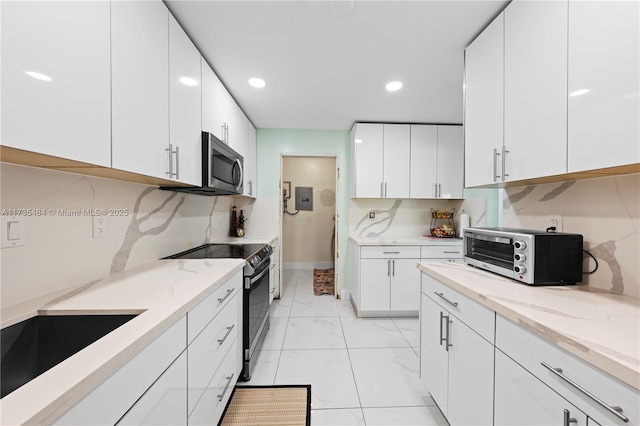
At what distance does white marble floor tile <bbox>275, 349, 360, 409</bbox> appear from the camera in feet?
5.84

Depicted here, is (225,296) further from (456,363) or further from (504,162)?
(504,162)

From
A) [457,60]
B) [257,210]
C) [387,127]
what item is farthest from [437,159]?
[257,210]

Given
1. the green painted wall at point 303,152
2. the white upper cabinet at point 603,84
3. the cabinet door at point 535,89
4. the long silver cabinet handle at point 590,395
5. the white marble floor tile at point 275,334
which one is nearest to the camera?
the long silver cabinet handle at point 590,395

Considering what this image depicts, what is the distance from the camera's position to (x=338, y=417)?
5.37 feet

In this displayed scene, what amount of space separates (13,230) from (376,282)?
112 inches

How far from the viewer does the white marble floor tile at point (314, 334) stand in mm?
2479

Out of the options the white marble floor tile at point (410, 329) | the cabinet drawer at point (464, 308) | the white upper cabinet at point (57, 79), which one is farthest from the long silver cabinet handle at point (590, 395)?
the white marble floor tile at point (410, 329)

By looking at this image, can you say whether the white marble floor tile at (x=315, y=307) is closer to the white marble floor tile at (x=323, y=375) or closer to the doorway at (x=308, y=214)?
the white marble floor tile at (x=323, y=375)

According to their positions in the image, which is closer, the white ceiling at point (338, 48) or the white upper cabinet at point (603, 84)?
the white upper cabinet at point (603, 84)

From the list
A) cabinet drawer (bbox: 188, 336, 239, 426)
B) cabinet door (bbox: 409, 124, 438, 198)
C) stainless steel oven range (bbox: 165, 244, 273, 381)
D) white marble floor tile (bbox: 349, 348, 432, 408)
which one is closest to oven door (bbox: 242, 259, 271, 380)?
stainless steel oven range (bbox: 165, 244, 273, 381)

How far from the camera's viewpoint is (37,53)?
2.48 ft

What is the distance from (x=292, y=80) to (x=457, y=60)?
129 centimetres

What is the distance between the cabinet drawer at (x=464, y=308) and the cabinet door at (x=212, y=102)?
6.23ft

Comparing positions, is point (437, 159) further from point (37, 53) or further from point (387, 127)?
point (37, 53)
